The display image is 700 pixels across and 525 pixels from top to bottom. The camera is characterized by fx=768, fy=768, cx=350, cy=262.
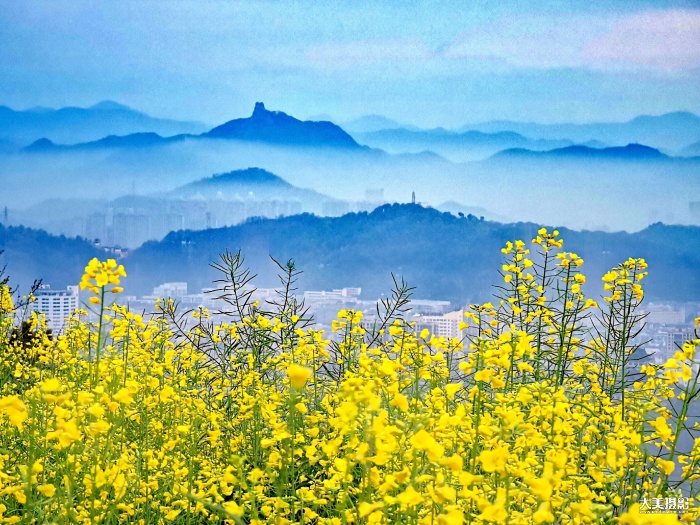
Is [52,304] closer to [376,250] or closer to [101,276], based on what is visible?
[101,276]

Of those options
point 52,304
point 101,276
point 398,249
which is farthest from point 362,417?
point 398,249

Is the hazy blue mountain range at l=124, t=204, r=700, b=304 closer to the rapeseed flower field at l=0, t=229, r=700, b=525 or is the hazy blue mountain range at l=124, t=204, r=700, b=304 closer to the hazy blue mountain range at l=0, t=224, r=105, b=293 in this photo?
the hazy blue mountain range at l=0, t=224, r=105, b=293

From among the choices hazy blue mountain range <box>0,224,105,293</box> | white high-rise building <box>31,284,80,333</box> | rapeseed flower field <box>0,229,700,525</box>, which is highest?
hazy blue mountain range <box>0,224,105,293</box>

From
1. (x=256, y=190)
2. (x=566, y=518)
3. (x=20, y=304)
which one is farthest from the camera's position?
(x=256, y=190)

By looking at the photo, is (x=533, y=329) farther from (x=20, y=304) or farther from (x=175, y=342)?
(x=20, y=304)

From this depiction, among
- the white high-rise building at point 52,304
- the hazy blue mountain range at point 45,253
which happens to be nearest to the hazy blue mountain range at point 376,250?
the hazy blue mountain range at point 45,253

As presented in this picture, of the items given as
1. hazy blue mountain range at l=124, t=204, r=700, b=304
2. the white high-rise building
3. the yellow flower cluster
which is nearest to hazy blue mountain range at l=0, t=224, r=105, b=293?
hazy blue mountain range at l=124, t=204, r=700, b=304

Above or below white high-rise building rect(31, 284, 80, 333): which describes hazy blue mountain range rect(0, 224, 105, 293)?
above

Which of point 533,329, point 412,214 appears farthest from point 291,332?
point 412,214
